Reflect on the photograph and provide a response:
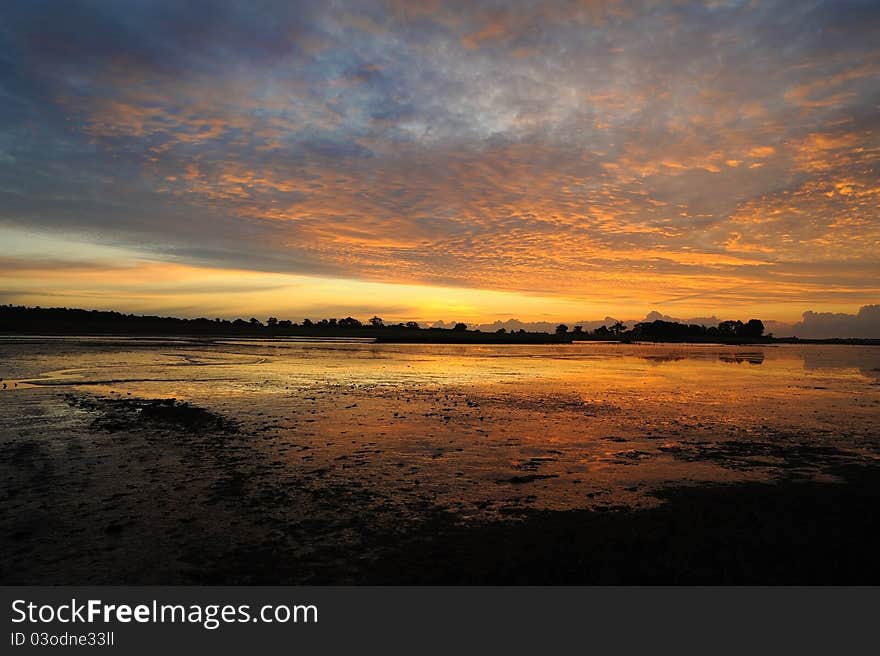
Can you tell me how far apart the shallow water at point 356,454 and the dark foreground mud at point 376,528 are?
0.25ft

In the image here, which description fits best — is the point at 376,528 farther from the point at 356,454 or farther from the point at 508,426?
the point at 508,426

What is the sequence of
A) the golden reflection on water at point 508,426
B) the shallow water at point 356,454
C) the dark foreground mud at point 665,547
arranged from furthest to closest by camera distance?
the golden reflection on water at point 508,426 < the shallow water at point 356,454 < the dark foreground mud at point 665,547

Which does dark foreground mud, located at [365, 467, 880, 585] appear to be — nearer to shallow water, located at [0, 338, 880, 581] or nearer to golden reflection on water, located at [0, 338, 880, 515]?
shallow water, located at [0, 338, 880, 581]

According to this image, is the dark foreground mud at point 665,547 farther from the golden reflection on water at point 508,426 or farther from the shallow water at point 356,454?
the golden reflection on water at point 508,426

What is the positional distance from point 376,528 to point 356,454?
542cm

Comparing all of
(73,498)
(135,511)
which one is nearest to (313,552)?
(135,511)

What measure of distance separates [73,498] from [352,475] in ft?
17.3

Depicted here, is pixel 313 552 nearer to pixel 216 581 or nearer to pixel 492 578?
pixel 216 581

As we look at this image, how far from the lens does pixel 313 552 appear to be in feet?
25.6

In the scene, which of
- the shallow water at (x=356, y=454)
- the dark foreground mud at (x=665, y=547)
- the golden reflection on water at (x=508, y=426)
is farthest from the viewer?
the golden reflection on water at (x=508, y=426)

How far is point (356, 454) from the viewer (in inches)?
557

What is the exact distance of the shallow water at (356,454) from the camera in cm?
914

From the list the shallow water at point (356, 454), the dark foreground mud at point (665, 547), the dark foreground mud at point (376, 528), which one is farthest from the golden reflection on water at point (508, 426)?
the dark foreground mud at point (665, 547)

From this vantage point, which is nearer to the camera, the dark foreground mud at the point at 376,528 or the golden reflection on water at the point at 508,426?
the dark foreground mud at the point at 376,528
